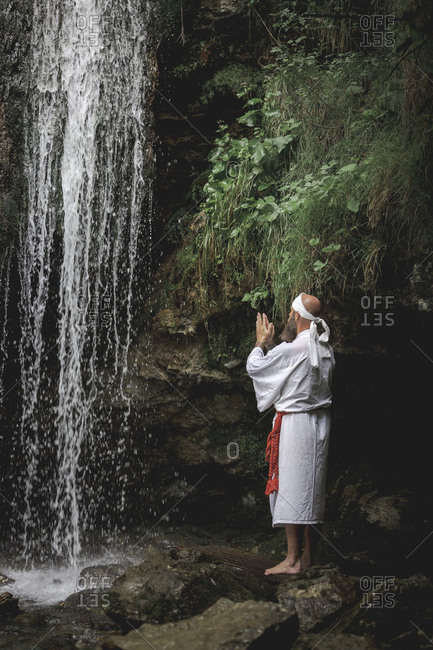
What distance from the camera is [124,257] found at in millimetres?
7125

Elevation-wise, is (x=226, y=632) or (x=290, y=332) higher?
(x=290, y=332)

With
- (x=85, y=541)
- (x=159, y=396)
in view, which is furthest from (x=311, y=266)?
(x=85, y=541)

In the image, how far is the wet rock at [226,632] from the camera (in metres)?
2.89

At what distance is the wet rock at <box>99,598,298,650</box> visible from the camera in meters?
2.89

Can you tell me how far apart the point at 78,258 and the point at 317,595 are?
181 inches

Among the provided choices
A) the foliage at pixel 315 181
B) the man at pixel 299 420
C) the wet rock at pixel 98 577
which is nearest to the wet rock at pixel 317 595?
the man at pixel 299 420

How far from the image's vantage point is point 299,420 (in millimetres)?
4891

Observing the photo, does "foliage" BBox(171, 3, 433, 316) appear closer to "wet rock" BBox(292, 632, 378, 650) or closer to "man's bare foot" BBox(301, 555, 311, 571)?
"man's bare foot" BBox(301, 555, 311, 571)

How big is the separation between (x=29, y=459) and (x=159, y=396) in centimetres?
183

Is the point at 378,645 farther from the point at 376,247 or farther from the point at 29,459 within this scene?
the point at 29,459

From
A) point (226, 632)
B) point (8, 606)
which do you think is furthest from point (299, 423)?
point (8, 606)

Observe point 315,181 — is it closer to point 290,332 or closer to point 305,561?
point 290,332

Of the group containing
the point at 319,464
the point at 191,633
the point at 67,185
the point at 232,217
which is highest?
the point at 67,185

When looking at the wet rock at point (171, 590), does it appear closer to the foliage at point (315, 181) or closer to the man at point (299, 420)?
the man at point (299, 420)
